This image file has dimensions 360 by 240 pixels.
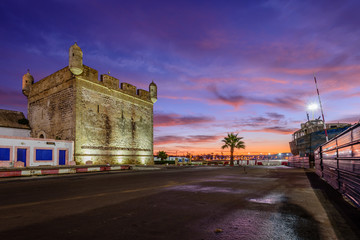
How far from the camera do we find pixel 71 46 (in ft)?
90.0

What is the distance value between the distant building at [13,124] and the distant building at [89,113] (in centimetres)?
105

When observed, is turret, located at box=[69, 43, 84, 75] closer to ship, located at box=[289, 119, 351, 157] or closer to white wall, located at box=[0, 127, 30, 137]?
white wall, located at box=[0, 127, 30, 137]

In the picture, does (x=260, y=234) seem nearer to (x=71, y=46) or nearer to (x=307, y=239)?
(x=307, y=239)

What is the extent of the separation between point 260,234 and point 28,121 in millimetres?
38142

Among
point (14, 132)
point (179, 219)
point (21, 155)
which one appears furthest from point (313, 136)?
point (14, 132)

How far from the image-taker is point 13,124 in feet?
100

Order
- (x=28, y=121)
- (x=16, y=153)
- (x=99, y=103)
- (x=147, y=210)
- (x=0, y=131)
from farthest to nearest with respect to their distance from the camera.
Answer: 1. (x=28, y=121)
2. (x=99, y=103)
3. (x=0, y=131)
4. (x=16, y=153)
5. (x=147, y=210)

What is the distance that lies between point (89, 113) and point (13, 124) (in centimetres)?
1153

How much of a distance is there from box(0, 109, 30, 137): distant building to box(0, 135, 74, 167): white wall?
24.2ft

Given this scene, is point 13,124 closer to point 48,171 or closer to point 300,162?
point 48,171

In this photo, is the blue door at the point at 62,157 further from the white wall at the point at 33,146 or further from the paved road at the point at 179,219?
the paved road at the point at 179,219

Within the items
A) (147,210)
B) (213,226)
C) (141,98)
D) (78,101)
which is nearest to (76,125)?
(78,101)

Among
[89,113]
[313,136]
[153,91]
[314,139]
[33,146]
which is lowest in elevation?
[33,146]

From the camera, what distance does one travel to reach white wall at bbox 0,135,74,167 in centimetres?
2270
